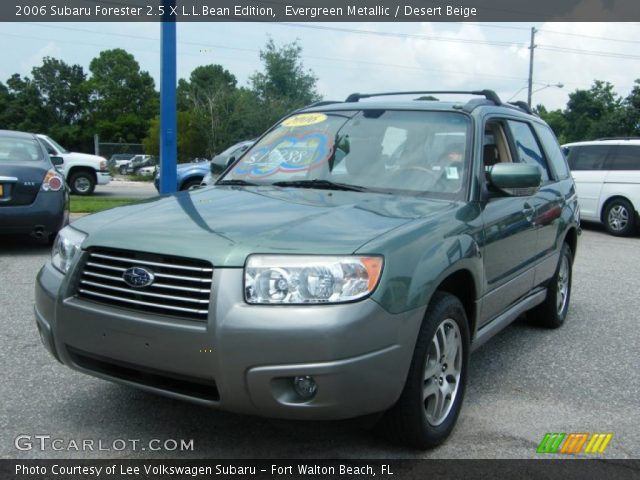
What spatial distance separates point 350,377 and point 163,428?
1219 millimetres

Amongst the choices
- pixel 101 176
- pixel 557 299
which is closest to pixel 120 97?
pixel 101 176

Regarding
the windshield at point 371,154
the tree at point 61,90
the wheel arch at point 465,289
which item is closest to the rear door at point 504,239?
the wheel arch at point 465,289

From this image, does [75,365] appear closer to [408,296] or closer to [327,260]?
[327,260]

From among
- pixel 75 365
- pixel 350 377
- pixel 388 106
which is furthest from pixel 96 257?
pixel 388 106

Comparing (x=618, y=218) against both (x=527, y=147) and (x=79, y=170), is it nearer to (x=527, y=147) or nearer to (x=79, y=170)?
(x=527, y=147)

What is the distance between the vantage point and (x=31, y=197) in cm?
755

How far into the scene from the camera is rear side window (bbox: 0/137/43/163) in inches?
320

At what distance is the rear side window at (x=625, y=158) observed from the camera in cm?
1206

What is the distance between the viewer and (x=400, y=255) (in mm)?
2699

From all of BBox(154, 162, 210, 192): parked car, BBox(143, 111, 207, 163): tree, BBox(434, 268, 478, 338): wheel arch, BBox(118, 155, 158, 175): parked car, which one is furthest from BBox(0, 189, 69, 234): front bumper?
BBox(118, 155, 158, 175): parked car

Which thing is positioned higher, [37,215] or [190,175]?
[190,175]

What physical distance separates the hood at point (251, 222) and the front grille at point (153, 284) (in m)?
0.04

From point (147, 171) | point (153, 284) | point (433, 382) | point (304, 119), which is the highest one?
point (304, 119)

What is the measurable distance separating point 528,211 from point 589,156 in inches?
373
